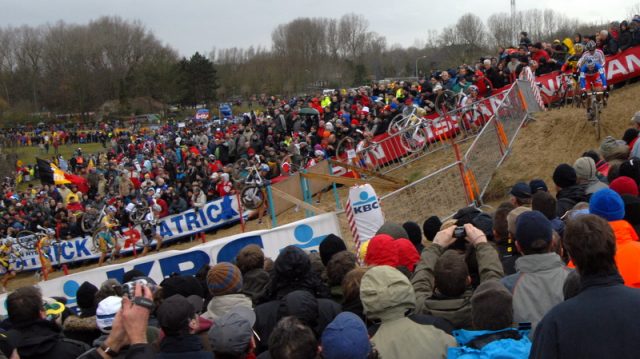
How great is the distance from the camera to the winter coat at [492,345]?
3.13 metres

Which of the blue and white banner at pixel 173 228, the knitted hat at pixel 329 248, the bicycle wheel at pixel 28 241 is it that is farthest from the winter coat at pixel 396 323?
the bicycle wheel at pixel 28 241

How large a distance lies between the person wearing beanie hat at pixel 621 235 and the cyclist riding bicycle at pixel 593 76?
1094 centimetres

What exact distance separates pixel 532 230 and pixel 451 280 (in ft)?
2.03

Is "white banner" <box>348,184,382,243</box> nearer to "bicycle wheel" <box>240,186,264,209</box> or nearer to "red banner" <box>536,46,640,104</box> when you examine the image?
"bicycle wheel" <box>240,186,264,209</box>

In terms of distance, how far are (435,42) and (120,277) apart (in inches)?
3727

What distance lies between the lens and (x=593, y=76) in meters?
14.7

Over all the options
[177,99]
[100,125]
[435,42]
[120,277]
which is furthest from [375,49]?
[120,277]

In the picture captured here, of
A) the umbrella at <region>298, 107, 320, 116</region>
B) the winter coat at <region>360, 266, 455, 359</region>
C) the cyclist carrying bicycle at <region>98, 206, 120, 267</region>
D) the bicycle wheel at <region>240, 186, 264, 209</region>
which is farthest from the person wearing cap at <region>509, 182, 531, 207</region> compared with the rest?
the umbrella at <region>298, 107, 320, 116</region>

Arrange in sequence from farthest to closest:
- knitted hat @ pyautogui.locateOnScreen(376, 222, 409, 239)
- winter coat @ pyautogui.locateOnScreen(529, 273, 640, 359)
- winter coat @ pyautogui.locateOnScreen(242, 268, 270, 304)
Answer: knitted hat @ pyautogui.locateOnScreen(376, 222, 409, 239)
winter coat @ pyautogui.locateOnScreen(242, 268, 270, 304)
winter coat @ pyautogui.locateOnScreen(529, 273, 640, 359)

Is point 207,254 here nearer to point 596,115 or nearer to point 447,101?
A: point 596,115

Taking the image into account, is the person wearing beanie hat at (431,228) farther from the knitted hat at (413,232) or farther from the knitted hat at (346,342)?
the knitted hat at (346,342)

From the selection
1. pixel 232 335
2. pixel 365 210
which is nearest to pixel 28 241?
pixel 365 210

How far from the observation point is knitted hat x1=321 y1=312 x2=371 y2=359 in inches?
123

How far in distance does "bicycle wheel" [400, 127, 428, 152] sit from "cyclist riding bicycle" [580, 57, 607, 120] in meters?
4.35
